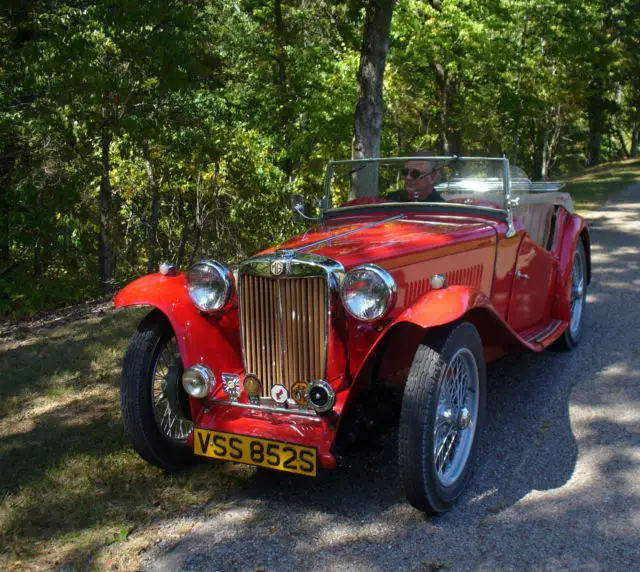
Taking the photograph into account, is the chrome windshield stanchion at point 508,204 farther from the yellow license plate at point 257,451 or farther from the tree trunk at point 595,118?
the tree trunk at point 595,118

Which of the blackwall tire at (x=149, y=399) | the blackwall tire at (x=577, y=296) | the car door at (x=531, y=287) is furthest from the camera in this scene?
the blackwall tire at (x=577, y=296)

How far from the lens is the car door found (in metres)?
5.10

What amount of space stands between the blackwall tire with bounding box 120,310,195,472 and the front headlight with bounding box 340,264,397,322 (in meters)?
1.16

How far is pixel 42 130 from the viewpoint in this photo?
30.9 feet

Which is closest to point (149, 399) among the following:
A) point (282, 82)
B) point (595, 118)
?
point (282, 82)

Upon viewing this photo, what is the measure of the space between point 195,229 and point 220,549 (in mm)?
11287

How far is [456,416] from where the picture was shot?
12.6ft

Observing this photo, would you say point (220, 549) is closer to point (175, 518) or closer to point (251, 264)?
point (175, 518)

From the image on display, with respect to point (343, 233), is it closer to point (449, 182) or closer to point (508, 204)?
point (449, 182)

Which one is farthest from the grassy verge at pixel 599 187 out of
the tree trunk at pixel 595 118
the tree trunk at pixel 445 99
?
the tree trunk at pixel 595 118

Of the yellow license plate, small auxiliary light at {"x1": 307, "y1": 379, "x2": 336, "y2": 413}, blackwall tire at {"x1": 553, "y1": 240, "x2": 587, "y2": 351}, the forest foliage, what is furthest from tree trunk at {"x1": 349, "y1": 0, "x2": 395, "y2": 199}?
the yellow license plate

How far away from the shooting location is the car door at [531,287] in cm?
510

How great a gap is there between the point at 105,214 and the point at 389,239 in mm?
7795

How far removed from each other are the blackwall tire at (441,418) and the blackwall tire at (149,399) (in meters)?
1.38
